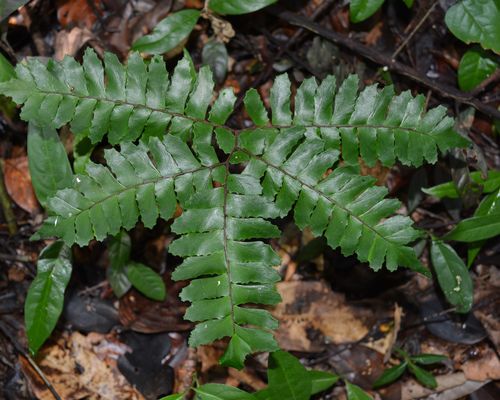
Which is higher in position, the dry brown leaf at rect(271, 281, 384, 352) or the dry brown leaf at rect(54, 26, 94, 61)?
the dry brown leaf at rect(54, 26, 94, 61)

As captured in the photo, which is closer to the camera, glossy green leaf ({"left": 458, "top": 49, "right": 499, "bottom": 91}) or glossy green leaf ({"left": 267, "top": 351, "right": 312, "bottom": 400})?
glossy green leaf ({"left": 267, "top": 351, "right": 312, "bottom": 400})

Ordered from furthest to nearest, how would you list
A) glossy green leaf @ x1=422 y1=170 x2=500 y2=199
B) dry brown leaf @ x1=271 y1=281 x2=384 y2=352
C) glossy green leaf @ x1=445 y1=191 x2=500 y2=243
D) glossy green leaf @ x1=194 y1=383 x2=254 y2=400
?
dry brown leaf @ x1=271 y1=281 x2=384 y2=352 < glossy green leaf @ x1=422 y1=170 x2=500 y2=199 < glossy green leaf @ x1=445 y1=191 x2=500 y2=243 < glossy green leaf @ x1=194 y1=383 x2=254 y2=400

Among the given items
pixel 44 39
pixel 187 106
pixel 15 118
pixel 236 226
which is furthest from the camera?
pixel 44 39

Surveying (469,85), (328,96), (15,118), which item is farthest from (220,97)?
(469,85)

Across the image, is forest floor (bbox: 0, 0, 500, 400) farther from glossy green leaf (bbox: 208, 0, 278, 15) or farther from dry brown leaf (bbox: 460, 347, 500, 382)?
glossy green leaf (bbox: 208, 0, 278, 15)

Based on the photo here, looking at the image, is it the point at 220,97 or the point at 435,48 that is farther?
the point at 435,48

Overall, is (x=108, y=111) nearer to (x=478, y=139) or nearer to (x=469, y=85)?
(x=469, y=85)

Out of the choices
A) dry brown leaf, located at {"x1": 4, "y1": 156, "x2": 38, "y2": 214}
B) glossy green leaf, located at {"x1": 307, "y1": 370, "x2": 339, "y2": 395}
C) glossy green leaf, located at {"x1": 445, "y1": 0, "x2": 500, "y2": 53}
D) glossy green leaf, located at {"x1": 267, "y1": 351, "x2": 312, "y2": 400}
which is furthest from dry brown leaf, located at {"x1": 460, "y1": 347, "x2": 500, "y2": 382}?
dry brown leaf, located at {"x1": 4, "y1": 156, "x2": 38, "y2": 214}
